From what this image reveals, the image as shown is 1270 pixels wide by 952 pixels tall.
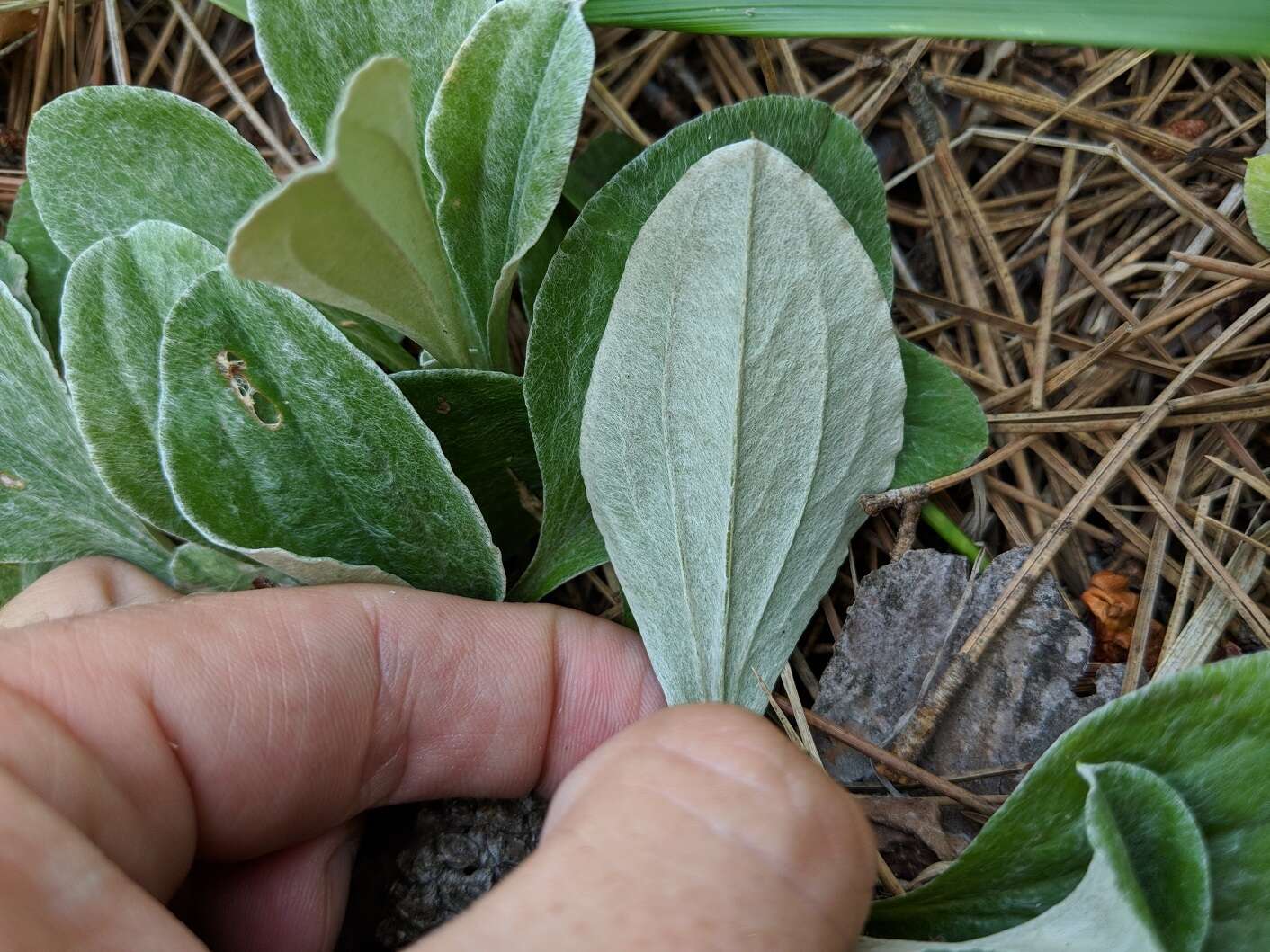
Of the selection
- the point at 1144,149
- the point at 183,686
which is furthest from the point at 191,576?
the point at 1144,149

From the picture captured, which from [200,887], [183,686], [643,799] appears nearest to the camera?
[643,799]

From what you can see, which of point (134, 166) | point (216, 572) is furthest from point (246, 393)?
point (134, 166)

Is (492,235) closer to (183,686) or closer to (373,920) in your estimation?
(183,686)

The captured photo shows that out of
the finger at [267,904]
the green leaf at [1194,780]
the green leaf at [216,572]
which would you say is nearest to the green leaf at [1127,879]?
the green leaf at [1194,780]

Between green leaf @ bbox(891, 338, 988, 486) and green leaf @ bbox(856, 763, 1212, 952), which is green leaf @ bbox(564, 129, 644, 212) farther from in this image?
green leaf @ bbox(856, 763, 1212, 952)

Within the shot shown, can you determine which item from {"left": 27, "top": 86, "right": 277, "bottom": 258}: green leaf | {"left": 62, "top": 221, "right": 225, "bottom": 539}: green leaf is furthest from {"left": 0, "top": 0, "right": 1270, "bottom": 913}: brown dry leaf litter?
{"left": 62, "top": 221, "right": 225, "bottom": 539}: green leaf

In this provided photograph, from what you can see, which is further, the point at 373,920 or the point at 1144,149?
the point at 1144,149
